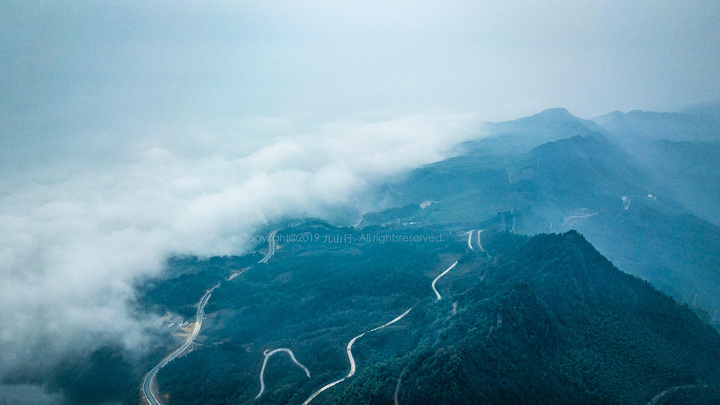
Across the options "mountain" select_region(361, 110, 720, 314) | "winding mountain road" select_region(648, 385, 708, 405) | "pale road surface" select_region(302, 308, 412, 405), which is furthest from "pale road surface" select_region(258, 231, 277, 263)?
"winding mountain road" select_region(648, 385, 708, 405)

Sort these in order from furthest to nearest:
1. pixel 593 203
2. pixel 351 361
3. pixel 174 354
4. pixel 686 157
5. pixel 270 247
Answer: pixel 686 157
pixel 593 203
pixel 270 247
pixel 174 354
pixel 351 361

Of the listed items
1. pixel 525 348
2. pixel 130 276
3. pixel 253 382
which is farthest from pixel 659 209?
pixel 130 276

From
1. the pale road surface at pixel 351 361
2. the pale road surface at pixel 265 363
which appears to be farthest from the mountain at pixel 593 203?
the pale road surface at pixel 265 363

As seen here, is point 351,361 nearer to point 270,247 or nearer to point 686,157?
point 270,247

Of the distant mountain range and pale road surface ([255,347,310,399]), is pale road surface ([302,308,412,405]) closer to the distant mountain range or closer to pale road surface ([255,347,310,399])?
the distant mountain range

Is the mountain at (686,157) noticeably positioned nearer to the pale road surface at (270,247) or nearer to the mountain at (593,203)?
the mountain at (593,203)

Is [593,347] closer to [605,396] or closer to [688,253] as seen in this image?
[605,396]

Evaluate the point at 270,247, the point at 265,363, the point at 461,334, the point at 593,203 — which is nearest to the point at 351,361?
the point at 265,363

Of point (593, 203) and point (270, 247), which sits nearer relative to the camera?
point (270, 247)
